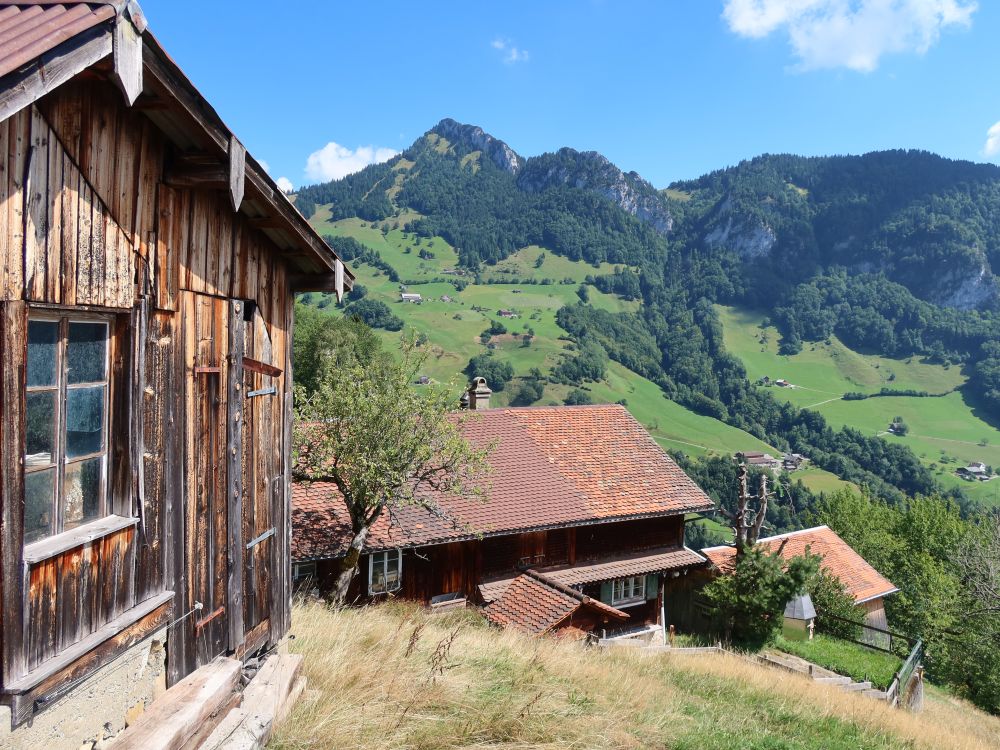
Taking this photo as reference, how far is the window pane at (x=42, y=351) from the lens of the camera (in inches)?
154

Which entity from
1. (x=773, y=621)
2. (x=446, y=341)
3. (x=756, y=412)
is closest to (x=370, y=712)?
(x=773, y=621)

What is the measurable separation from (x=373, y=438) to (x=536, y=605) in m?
6.55

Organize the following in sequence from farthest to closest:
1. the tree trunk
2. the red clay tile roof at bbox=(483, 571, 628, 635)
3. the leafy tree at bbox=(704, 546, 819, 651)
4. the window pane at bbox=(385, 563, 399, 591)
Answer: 1. the leafy tree at bbox=(704, 546, 819, 651)
2. the window pane at bbox=(385, 563, 399, 591)
3. the red clay tile roof at bbox=(483, 571, 628, 635)
4. the tree trunk

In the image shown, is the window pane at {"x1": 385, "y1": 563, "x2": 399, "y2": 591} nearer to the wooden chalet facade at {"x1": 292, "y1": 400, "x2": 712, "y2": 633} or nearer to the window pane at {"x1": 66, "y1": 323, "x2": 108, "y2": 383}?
the wooden chalet facade at {"x1": 292, "y1": 400, "x2": 712, "y2": 633}

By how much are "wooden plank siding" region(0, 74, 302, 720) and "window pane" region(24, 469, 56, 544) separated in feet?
0.59

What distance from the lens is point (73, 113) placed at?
410 centimetres

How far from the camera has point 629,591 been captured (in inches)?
819

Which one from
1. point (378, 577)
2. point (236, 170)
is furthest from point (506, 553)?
point (236, 170)

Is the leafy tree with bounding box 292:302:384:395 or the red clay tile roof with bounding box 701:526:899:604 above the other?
the leafy tree with bounding box 292:302:384:395

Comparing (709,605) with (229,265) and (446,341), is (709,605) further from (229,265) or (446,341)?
(446,341)

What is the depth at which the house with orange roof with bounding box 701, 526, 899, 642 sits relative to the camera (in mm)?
30828

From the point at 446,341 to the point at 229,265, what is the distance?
132 metres

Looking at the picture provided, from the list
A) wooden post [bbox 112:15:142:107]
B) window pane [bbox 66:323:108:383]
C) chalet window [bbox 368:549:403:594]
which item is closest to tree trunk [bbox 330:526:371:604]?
chalet window [bbox 368:549:403:594]

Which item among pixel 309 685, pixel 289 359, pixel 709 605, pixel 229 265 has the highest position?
pixel 229 265
